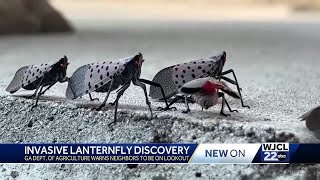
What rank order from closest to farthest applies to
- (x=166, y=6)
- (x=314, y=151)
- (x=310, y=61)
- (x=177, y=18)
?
1. (x=314, y=151)
2. (x=310, y=61)
3. (x=177, y=18)
4. (x=166, y=6)

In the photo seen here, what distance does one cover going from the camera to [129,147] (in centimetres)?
104

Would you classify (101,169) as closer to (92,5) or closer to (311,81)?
(311,81)

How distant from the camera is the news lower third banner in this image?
3.31 ft

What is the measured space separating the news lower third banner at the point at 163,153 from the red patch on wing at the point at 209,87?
0.37ft

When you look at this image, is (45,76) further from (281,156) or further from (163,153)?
(281,156)

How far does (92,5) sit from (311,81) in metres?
4.08

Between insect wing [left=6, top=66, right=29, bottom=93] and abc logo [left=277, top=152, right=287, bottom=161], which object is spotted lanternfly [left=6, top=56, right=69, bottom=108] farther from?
abc logo [left=277, top=152, right=287, bottom=161]

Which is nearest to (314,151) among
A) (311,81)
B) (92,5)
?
(311,81)

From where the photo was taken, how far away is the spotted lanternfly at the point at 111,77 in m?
1.12

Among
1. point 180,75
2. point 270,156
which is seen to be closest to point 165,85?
point 180,75

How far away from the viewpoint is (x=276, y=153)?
1007 millimetres

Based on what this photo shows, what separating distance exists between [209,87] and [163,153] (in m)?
0.15

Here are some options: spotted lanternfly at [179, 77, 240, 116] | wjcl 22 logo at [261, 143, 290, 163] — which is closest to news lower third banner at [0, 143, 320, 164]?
wjcl 22 logo at [261, 143, 290, 163]

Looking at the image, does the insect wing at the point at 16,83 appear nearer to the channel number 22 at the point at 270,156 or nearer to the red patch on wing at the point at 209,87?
the red patch on wing at the point at 209,87
